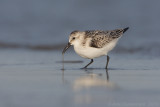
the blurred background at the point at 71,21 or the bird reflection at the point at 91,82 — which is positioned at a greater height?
the blurred background at the point at 71,21

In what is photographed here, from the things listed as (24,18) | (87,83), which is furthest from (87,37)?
(24,18)

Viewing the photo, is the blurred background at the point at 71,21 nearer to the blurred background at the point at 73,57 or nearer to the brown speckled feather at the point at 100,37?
the blurred background at the point at 73,57

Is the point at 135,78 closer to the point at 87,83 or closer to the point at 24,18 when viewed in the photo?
the point at 87,83

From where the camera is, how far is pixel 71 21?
14.3m

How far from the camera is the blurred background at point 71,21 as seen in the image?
12594 millimetres

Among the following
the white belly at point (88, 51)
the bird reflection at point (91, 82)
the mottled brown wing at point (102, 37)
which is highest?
the mottled brown wing at point (102, 37)

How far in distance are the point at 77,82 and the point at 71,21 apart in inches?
269

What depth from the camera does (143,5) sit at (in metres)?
15.0

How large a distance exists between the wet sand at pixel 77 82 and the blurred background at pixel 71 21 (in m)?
1.30

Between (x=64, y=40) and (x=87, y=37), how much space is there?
285 centimetres

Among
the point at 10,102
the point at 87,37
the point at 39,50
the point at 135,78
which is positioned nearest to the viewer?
the point at 10,102

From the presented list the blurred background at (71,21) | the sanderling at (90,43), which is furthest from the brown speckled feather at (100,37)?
the blurred background at (71,21)

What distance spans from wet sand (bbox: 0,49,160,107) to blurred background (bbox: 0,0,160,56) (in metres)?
1.30

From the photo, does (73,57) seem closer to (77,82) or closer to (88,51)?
(88,51)
